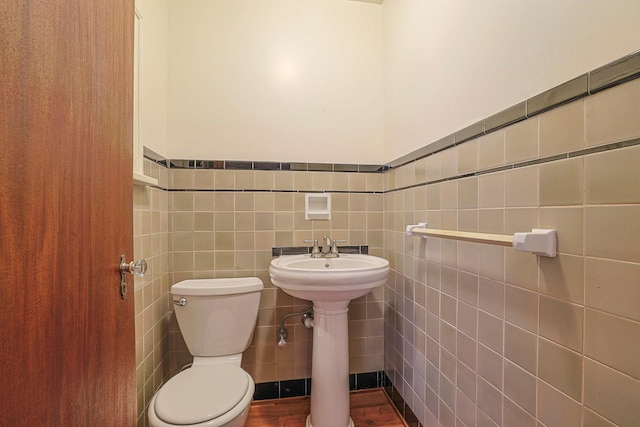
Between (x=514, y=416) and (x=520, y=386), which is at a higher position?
(x=520, y=386)

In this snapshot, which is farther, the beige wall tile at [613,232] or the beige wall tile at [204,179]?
the beige wall tile at [204,179]

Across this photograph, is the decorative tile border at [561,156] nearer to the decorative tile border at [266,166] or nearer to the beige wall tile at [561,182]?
the beige wall tile at [561,182]

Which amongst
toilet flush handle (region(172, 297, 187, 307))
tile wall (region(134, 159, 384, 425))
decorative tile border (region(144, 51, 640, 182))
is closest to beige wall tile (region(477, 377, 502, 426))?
decorative tile border (region(144, 51, 640, 182))

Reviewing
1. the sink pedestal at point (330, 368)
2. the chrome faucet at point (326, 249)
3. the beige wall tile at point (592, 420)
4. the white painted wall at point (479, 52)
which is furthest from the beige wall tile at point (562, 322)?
the chrome faucet at point (326, 249)

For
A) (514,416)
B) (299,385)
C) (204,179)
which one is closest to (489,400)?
(514,416)

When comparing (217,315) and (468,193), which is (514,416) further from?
(217,315)

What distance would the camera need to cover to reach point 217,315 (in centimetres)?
144

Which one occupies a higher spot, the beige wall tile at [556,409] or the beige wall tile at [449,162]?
the beige wall tile at [449,162]

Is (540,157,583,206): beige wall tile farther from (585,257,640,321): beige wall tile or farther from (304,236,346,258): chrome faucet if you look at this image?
(304,236,346,258): chrome faucet

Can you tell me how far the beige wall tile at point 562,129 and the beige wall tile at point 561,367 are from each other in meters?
0.50

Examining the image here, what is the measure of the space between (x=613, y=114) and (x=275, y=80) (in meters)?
1.53

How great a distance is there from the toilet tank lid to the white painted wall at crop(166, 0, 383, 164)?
72 centimetres

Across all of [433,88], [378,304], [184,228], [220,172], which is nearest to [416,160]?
[433,88]

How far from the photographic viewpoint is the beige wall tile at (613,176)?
→ 1.80 ft
